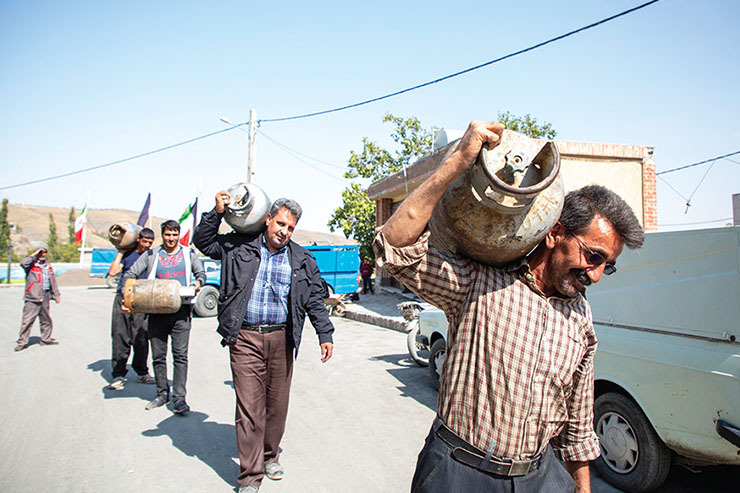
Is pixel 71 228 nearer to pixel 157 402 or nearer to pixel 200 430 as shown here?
pixel 157 402

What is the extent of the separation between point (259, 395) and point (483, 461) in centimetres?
237

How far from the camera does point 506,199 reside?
1289 mm

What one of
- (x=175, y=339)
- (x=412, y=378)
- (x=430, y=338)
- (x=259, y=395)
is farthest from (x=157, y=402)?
(x=430, y=338)

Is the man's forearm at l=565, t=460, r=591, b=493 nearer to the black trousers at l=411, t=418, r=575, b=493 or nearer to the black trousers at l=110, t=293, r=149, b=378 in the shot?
the black trousers at l=411, t=418, r=575, b=493

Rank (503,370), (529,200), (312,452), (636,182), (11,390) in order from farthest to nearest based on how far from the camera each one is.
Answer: (636,182)
(11,390)
(312,452)
(503,370)
(529,200)

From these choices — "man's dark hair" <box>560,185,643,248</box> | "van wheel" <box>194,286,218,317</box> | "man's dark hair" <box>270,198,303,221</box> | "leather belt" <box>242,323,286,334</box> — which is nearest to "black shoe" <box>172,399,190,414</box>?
"leather belt" <box>242,323,286,334</box>

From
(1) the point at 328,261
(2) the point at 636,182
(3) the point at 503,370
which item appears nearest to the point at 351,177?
(1) the point at 328,261

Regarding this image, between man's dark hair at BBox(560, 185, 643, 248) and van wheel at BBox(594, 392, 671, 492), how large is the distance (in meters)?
2.54

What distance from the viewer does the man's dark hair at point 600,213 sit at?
5.18 ft

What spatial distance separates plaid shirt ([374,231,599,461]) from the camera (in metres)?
1.53

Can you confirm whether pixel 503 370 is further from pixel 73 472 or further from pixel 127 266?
pixel 127 266

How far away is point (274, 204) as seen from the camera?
3666 mm

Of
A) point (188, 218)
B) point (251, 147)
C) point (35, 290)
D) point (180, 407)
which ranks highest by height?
point (251, 147)

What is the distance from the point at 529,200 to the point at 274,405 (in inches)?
117
